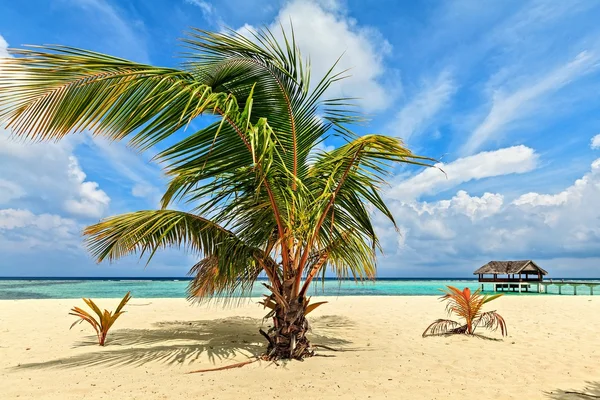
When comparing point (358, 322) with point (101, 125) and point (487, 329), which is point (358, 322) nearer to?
point (487, 329)

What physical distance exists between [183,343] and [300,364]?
2.62 metres

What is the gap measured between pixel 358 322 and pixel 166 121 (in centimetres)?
761

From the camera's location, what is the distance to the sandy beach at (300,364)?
4578 mm

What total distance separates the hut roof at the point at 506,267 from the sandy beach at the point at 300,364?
1019 inches

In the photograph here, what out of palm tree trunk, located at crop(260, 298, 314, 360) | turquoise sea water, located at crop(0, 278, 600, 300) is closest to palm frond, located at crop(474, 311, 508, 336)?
palm tree trunk, located at crop(260, 298, 314, 360)

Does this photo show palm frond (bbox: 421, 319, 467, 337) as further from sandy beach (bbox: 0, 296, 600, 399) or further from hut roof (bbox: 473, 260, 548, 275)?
hut roof (bbox: 473, 260, 548, 275)

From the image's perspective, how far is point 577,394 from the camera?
4.48 metres

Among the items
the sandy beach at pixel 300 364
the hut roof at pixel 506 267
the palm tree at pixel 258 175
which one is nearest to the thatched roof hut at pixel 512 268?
the hut roof at pixel 506 267

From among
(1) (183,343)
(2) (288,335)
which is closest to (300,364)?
(2) (288,335)

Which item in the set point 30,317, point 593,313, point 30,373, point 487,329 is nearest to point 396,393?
point 30,373

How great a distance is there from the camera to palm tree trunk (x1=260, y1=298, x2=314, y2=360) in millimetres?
5824

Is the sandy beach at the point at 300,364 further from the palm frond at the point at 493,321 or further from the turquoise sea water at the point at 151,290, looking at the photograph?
the turquoise sea water at the point at 151,290

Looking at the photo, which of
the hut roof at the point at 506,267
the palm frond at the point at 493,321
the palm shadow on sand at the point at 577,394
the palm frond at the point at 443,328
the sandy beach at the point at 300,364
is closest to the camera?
the palm shadow on sand at the point at 577,394

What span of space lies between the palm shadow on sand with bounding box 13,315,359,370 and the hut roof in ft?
93.1
